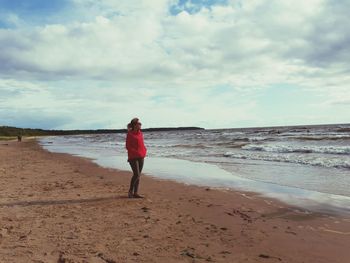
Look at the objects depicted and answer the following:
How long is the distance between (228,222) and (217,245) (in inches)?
53.4

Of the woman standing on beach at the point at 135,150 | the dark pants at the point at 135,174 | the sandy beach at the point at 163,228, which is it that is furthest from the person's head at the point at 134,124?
the sandy beach at the point at 163,228

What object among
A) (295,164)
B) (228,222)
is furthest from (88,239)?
(295,164)

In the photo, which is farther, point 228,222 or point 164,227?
point 228,222

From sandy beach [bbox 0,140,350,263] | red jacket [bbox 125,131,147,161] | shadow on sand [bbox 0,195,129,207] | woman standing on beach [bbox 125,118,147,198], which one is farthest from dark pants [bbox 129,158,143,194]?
shadow on sand [bbox 0,195,129,207]

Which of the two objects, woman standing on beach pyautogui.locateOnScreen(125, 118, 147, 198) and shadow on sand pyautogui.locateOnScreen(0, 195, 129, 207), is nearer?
shadow on sand pyautogui.locateOnScreen(0, 195, 129, 207)

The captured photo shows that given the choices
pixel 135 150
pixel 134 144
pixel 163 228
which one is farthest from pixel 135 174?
pixel 163 228

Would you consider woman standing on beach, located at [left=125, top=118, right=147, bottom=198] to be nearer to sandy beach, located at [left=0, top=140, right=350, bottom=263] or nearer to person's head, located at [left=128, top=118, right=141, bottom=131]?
person's head, located at [left=128, top=118, right=141, bottom=131]

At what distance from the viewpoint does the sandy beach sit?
497cm

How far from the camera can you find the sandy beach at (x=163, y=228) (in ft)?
16.3

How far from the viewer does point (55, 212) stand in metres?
7.37

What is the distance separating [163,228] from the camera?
6195mm

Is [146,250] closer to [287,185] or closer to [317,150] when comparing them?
[287,185]

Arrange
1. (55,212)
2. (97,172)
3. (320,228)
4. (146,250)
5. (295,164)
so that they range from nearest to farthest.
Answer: (146,250), (320,228), (55,212), (97,172), (295,164)

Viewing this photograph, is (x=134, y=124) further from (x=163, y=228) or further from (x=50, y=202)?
(x=163, y=228)
